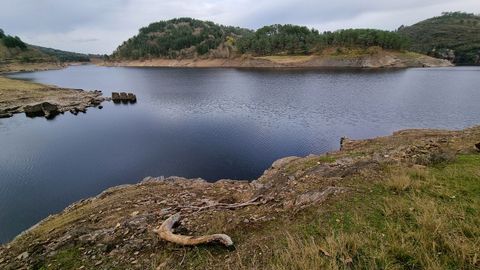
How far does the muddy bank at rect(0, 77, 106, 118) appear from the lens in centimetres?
4641

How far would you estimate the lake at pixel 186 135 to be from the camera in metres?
19.9

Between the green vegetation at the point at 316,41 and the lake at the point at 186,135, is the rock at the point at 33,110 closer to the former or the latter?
the lake at the point at 186,135

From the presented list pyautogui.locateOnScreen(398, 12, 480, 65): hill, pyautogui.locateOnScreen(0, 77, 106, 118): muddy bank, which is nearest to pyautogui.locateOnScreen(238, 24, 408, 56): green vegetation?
pyautogui.locateOnScreen(398, 12, 480, 65): hill

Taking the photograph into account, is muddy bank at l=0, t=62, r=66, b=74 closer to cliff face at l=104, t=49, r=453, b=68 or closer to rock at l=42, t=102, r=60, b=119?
rock at l=42, t=102, r=60, b=119

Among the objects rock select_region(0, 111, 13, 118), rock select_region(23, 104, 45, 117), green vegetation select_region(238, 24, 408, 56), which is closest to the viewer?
rock select_region(0, 111, 13, 118)

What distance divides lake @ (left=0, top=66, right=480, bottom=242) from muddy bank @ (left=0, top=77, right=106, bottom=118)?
2.60 m

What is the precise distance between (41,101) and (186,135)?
38103mm

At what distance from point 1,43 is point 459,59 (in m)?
262

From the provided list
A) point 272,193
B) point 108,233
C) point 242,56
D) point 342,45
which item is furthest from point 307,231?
point 242,56

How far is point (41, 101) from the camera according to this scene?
51.5 meters

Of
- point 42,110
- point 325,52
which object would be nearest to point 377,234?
point 42,110

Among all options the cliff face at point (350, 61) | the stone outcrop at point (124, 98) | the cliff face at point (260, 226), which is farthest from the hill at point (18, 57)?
Answer: the cliff face at point (260, 226)

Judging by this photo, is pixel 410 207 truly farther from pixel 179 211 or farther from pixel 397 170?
pixel 179 211

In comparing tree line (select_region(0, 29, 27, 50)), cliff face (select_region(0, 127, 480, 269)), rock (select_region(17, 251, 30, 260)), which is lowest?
rock (select_region(17, 251, 30, 260))
